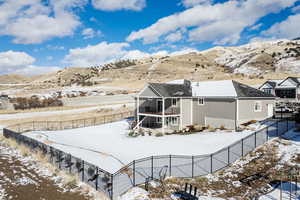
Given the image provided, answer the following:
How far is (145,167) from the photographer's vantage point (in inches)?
626

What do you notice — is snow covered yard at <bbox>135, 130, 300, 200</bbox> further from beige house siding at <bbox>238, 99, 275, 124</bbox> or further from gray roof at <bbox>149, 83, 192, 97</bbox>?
gray roof at <bbox>149, 83, 192, 97</bbox>

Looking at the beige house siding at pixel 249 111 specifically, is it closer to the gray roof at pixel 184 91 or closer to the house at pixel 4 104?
the gray roof at pixel 184 91

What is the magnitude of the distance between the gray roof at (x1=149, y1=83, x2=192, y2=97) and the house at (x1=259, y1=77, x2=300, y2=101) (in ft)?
82.5

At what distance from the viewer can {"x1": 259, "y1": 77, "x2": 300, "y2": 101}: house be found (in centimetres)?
4569

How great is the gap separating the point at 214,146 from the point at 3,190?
16.6 meters

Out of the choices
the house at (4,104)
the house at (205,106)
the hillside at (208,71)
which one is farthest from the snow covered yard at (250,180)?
the hillside at (208,71)

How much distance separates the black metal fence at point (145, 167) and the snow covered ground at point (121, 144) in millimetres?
1916

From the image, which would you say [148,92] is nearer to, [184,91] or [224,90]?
[184,91]

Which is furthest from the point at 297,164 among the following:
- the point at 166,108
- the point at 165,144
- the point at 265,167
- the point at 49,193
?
the point at 166,108

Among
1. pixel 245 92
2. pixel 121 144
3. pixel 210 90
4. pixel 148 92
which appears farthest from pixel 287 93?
pixel 121 144

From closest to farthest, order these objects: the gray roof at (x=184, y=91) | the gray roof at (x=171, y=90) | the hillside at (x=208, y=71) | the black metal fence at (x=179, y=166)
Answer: the black metal fence at (x=179, y=166) → the gray roof at (x=184, y=91) → the gray roof at (x=171, y=90) → the hillside at (x=208, y=71)

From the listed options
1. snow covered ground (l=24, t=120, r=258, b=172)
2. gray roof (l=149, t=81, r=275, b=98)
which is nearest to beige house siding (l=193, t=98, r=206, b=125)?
gray roof (l=149, t=81, r=275, b=98)

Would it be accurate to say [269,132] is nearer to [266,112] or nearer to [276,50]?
[266,112]

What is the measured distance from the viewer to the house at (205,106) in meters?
28.1
